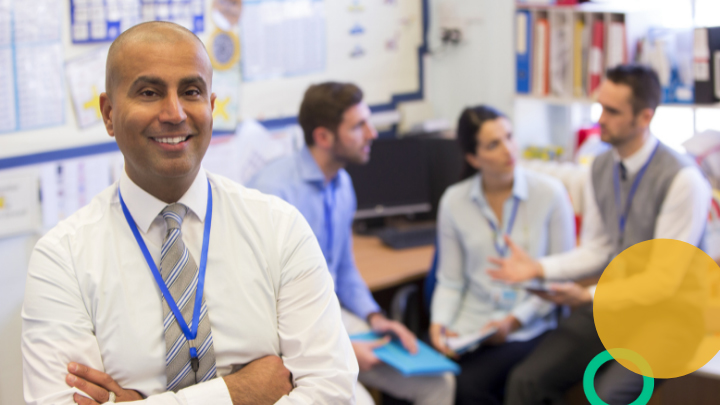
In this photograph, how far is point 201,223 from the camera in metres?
1.33

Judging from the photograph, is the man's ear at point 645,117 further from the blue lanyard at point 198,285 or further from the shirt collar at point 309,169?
the blue lanyard at point 198,285

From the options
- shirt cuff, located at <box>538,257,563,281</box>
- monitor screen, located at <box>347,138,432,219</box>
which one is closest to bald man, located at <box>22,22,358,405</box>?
shirt cuff, located at <box>538,257,563,281</box>

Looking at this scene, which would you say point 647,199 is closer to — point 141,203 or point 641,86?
point 641,86

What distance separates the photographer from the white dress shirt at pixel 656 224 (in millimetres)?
1964

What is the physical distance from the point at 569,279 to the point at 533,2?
1705mm

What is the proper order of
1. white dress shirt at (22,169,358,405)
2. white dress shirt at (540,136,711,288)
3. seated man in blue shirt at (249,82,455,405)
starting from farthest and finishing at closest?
seated man in blue shirt at (249,82,455,405) → white dress shirt at (540,136,711,288) → white dress shirt at (22,169,358,405)

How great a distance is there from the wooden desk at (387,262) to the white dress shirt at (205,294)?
1277 mm

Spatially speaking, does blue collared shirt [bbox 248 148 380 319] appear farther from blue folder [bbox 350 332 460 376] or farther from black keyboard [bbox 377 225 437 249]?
black keyboard [bbox 377 225 437 249]

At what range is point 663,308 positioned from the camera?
59.9 inches

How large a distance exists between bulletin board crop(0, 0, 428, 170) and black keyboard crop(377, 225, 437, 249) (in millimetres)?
783

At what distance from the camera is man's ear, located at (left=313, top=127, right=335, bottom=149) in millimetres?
2379

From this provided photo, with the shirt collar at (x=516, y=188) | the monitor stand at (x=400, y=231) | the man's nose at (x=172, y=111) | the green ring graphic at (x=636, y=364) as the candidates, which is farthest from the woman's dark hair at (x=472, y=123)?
the man's nose at (x=172, y=111)

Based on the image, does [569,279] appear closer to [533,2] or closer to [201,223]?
[201,223]

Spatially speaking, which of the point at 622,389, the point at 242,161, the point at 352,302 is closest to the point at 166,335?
the point at 622,389
